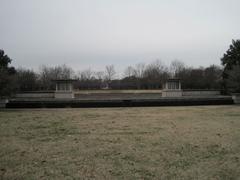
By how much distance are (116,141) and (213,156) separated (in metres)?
2.89

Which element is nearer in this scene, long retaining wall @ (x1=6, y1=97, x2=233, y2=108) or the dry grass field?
the dry grass field

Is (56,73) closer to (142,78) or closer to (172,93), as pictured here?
(142,78)

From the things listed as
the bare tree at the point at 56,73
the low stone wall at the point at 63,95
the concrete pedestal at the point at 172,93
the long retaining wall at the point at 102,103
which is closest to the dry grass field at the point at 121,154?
the long retaining wall at the point at 102,103

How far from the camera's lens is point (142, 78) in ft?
221

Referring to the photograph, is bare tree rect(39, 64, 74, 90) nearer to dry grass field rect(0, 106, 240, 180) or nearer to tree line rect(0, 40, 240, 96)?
tree line rect(0, 40, 240, 96)

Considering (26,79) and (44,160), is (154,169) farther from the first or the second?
(26,79)

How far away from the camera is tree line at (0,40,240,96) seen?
2571cm

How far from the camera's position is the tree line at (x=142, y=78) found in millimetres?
25706

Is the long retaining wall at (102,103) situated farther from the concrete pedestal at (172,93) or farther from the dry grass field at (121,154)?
the dry grass field at (121,154)

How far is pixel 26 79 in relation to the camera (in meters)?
49.8

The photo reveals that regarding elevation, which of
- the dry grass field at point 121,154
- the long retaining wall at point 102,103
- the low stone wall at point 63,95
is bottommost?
the dry grass field at point 121,154

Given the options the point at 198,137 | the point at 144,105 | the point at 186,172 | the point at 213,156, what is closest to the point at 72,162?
the point at 186,172

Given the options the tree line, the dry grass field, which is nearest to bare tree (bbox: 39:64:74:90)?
the tree line

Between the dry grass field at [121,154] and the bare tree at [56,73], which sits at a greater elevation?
the bare tree at [56,73]
